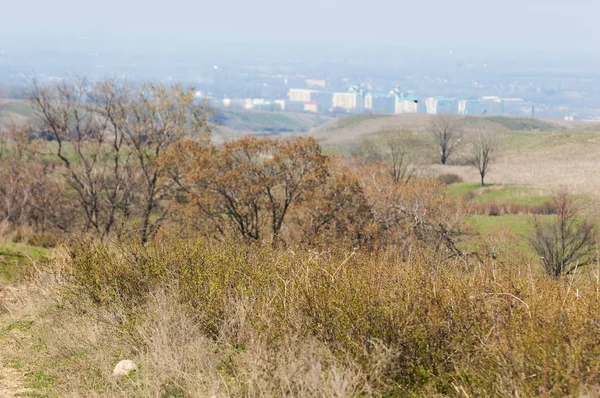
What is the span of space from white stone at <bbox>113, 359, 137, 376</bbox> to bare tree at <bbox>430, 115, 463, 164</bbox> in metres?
87.7

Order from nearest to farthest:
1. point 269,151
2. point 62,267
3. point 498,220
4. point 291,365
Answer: point 291,365 → point 62,267 → point 269,151 → point 498,220

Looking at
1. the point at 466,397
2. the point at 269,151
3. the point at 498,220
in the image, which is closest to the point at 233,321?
the point at 466,397

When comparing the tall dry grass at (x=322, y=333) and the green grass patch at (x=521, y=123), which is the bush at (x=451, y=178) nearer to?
the tall dry grass at (x=322, y=333)

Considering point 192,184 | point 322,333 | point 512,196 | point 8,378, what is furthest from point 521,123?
point 8,378

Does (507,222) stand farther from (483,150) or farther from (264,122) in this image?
(264,122)

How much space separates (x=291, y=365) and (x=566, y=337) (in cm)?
239

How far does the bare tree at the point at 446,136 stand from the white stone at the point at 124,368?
8773 cm

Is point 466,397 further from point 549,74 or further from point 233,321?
point 549,74

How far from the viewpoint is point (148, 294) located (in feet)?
29.7

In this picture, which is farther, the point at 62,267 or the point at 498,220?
the point at 498,220

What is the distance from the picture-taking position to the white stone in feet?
24.4

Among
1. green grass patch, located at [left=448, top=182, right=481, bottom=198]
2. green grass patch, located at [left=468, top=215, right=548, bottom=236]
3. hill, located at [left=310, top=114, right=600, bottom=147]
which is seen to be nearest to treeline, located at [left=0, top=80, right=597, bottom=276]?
green grass patch, located at [left=468, top=215, right=548, bottom=236]

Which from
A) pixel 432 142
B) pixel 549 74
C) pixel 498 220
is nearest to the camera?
pixel 498 220

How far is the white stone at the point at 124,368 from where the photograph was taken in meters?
7.44
